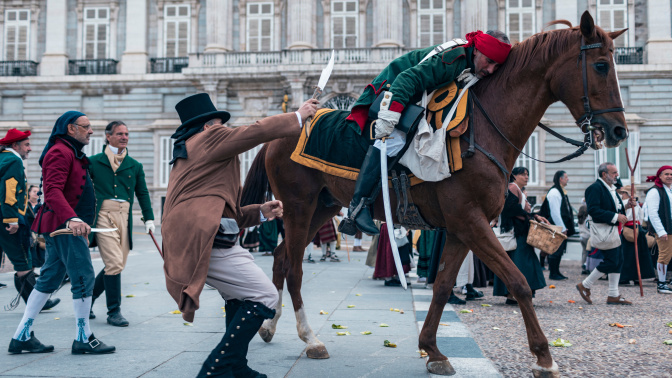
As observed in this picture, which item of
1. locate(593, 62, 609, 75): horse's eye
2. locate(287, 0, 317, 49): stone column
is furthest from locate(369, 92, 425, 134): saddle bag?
locate(287, 0, 317, 49): stone column

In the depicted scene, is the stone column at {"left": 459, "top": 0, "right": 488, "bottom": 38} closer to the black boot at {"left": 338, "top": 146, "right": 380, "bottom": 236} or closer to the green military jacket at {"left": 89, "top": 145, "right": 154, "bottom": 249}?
the green military jacket at {"left": 89, "top": 145, "right": 154, "bottom": 249}

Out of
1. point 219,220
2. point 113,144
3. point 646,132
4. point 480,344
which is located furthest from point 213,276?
point 646,132

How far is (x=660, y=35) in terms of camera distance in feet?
92.0

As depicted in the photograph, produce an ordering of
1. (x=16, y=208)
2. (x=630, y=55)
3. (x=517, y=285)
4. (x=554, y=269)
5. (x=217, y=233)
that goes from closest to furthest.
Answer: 1. (x=217, y=233)
2. (x=517, y=285)
3. (x=16, y=208)
4. (x=554, y=269)
5. (x=630, y=55)

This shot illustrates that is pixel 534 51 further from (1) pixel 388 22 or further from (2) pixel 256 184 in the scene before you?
Answer: (1) pixel 388 22

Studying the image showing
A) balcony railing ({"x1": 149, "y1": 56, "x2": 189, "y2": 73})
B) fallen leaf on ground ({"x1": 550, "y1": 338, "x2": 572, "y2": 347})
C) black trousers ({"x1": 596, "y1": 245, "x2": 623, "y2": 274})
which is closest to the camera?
fallen leaf on ground ({"x1": 550, "y1": 338, "x2": 572, "y2": 347})

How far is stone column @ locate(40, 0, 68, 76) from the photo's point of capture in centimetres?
3141

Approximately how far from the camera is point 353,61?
2881 centimetres

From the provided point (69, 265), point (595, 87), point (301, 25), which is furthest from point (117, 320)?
point (301, 25)

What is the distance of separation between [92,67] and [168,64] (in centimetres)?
402

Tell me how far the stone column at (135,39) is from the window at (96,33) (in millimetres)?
1457

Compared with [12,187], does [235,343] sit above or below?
below

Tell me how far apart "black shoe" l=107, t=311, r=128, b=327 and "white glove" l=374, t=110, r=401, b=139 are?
11.6ft

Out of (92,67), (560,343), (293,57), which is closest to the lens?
(560,343)
